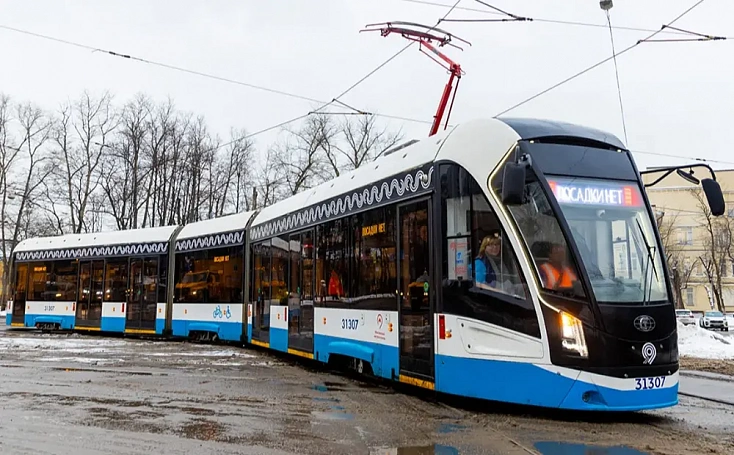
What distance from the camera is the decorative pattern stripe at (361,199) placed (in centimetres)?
874

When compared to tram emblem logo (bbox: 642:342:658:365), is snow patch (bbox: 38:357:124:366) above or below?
below

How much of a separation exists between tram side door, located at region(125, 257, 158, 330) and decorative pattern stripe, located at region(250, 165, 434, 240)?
7494 millimetres

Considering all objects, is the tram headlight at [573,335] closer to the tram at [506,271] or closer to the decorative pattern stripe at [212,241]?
the tram at [506,271]

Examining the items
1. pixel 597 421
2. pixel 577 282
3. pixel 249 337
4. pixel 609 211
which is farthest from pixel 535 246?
pixel 249 337

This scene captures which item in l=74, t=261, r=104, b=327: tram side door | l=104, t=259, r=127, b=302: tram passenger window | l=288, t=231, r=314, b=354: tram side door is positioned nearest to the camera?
l=288, t=231, r=314, b=354: tram side door

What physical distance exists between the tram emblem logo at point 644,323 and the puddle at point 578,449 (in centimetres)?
138

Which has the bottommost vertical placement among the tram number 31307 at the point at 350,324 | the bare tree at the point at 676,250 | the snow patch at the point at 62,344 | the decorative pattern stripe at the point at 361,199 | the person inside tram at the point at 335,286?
the snow patch at the point at 62,344

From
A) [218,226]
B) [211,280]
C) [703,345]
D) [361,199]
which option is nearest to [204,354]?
[211,280]

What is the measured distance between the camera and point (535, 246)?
7094mm

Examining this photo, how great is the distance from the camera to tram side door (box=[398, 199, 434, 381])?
8344 mm

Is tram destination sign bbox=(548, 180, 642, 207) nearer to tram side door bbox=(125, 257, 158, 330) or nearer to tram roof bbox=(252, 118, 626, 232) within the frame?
tram roof bbox=(252, 118, 626, 232)

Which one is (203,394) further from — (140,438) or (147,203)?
(147,203)

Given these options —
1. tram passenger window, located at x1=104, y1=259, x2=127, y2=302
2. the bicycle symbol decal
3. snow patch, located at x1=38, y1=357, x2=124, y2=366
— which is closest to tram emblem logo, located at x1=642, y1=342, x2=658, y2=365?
snow patch, located at x1=38, y1=357, x2=124, y2=366

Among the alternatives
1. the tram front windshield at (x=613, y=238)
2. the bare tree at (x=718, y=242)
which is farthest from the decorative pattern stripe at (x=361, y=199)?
the bare tree at (x=718, y=242)
